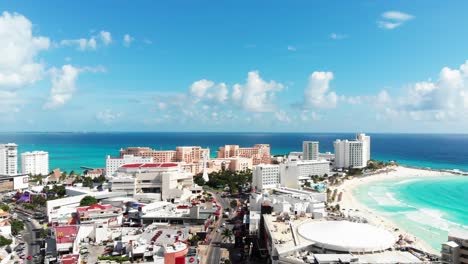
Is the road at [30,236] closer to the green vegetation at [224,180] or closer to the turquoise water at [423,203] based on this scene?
the green vegetation at [224,180]

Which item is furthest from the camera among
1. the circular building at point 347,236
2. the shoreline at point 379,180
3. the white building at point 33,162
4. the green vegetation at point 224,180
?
the white building at point 33,162

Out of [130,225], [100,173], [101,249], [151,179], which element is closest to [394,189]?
[151,179]

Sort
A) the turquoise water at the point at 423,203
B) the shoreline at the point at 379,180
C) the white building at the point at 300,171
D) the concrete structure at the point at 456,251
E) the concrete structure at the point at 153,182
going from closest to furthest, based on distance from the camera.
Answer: the concrete structure at the point at 456,251
the shoreline at the point at 379,180
the turquoise water at the point at 423,203
the concrete structure at the point at 153,182
the white building at the point at 300,171

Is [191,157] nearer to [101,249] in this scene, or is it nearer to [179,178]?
[179,178]

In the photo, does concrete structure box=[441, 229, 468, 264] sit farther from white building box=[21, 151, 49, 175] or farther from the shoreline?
white building box=[21, 151, 49, 175]

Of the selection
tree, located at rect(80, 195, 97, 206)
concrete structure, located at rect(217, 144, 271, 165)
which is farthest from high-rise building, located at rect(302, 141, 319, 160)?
tree, located at rect(80, 195, 97, 206)

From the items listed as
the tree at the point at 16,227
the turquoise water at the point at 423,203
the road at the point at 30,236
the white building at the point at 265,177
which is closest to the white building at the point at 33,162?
the road at the point at 30,236

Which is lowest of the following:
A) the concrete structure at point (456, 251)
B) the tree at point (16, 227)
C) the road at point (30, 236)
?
the road at point (30, 236)

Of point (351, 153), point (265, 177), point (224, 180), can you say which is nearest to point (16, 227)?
point (224, 180)
